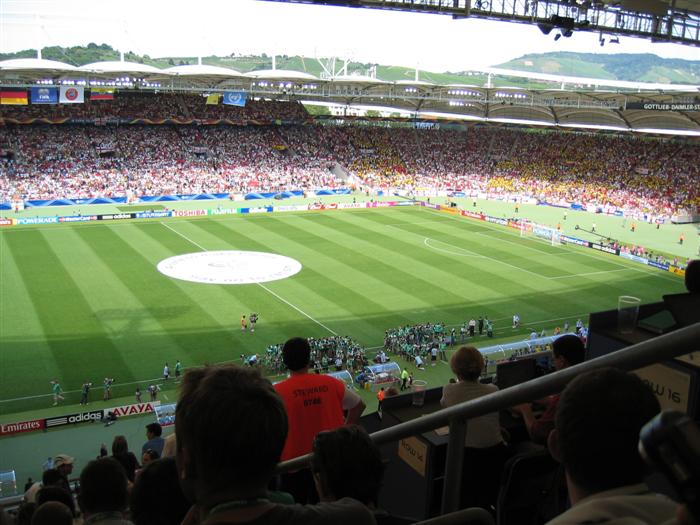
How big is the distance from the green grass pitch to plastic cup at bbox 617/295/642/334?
20.1m

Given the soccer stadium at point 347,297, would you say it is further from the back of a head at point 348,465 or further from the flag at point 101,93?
the flag at point 101,93

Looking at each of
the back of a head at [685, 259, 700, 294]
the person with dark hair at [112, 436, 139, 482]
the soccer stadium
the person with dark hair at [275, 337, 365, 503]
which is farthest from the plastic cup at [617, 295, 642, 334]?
the person with dark hair at [112, 436, 139, 482]

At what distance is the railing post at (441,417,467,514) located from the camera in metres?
3.15

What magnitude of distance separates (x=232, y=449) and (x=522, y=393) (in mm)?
1130

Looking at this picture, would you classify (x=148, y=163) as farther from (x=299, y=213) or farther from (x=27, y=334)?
(x=27, y=334)

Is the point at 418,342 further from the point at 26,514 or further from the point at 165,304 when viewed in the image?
the point at 26,514

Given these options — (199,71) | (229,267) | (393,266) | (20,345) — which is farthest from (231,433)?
(199,71)

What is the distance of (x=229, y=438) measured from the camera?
2395mm

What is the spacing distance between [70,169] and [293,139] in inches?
1014

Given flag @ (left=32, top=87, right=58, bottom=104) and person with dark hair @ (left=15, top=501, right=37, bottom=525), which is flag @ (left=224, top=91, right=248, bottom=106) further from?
person with dark hair @ (left=15, top=501, right=37, bottom=525)

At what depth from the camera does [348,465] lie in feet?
10.4

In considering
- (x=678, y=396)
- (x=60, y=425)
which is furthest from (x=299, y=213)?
(x=678, y=396)

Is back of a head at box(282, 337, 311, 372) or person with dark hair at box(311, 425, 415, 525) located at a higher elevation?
person with dark hair at box(311, 425, 415, 525)

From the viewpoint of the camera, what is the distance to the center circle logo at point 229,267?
1419 inches
